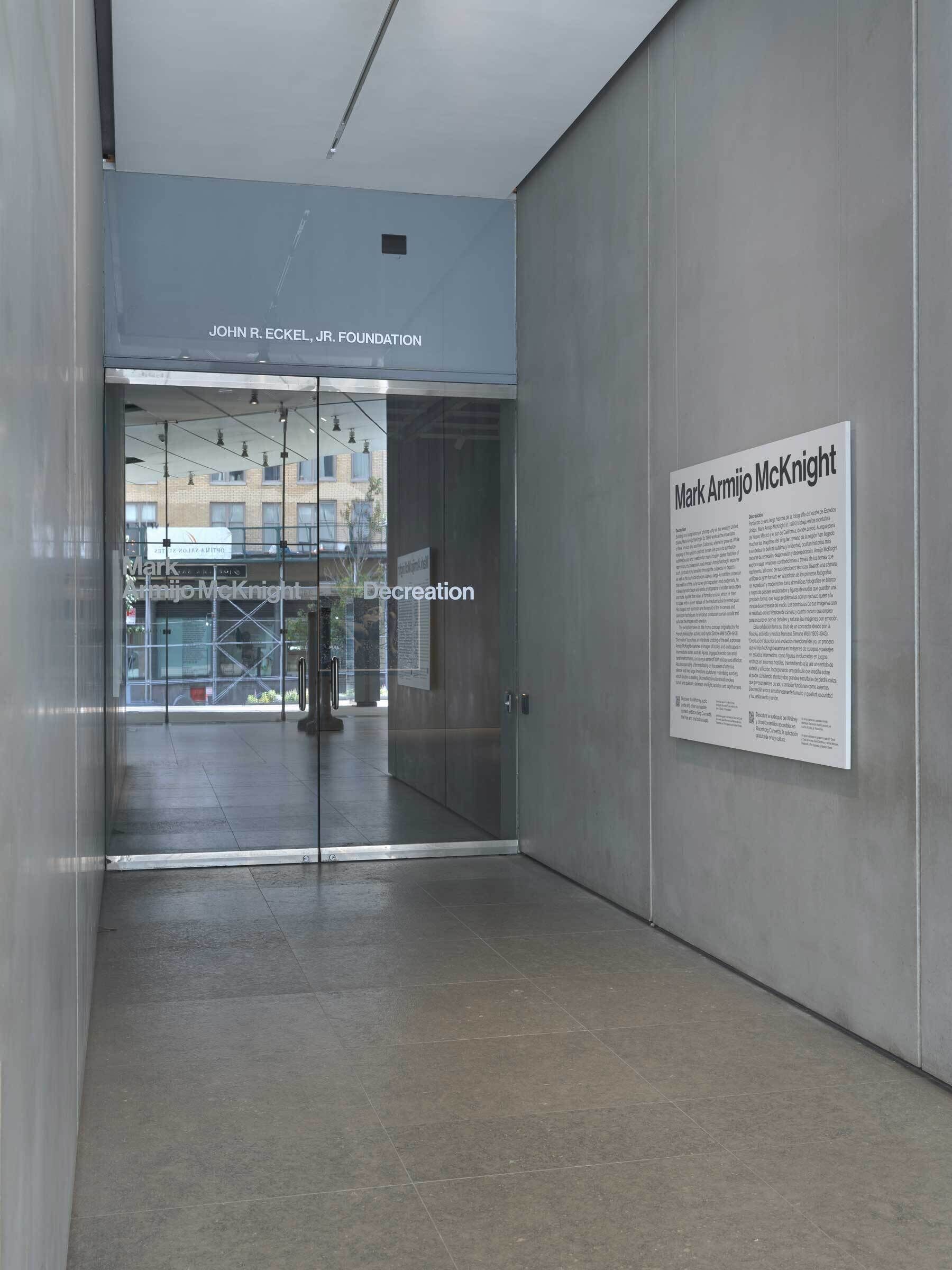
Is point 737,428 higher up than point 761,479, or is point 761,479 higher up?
point 737,428

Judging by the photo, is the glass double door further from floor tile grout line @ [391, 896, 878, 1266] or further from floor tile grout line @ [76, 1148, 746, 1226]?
floor tile grout line @ [76, 1148, 746, 1226]

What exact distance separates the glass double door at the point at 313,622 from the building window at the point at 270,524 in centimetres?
1

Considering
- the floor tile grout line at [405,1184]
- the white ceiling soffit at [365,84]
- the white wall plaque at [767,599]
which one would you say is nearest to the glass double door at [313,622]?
the white ceiling soffit at [365,84]

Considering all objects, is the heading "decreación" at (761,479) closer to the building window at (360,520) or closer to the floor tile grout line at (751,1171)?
the floor tile grout line at (751,1171)

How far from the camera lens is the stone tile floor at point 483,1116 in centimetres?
286

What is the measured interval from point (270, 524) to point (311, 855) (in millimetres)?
2118

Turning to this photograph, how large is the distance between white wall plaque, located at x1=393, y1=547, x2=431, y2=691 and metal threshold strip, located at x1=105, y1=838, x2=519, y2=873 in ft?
3.48

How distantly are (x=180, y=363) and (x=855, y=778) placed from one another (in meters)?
5.15

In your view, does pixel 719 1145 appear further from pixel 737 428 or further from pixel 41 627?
pixel 737 428

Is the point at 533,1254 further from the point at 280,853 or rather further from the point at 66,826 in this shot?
the point at 280,853

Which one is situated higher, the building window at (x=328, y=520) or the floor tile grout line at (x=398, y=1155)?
the building window at (x=328, y=520)

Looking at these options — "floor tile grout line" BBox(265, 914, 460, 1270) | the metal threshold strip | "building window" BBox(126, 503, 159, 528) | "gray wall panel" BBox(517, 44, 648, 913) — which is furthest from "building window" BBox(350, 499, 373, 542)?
"floor tile grout line" BBox(265, 914, 460, 1270)

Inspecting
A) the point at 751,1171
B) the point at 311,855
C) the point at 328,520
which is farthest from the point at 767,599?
the point at 311,855

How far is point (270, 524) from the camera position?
7.75 m
